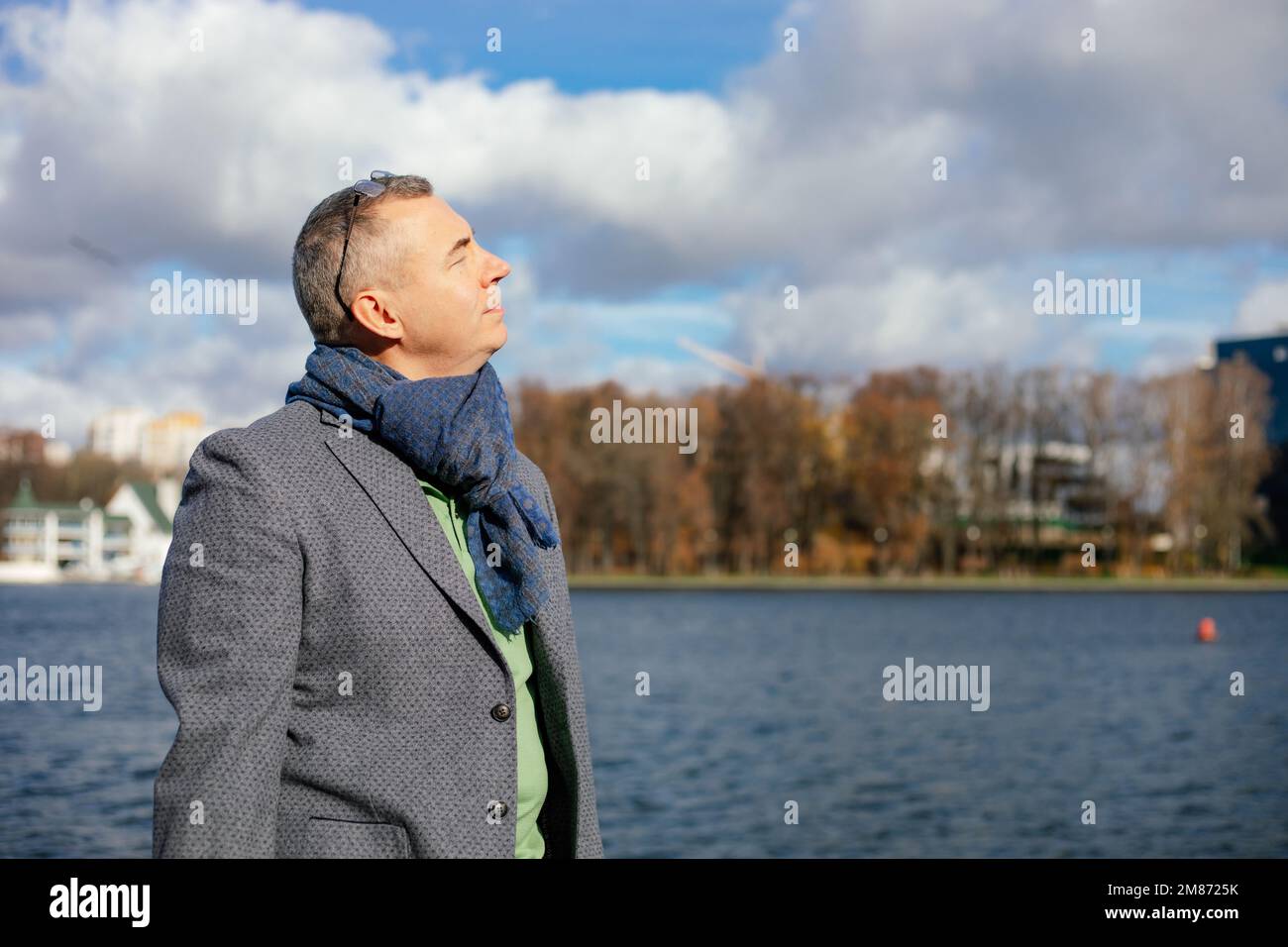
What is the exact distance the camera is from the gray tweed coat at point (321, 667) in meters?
2.05

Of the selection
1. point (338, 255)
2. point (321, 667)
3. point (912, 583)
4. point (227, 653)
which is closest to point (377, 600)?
point (321, 667)

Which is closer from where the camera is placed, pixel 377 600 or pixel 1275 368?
pixel 377 600

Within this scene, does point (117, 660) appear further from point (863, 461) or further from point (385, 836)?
point (863, 461)

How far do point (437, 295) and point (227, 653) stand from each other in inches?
30.1

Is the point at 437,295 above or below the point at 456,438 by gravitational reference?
above

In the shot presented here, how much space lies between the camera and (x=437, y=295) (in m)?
2.40

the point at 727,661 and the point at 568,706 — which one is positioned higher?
the point at 568,706

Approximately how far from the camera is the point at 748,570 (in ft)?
259

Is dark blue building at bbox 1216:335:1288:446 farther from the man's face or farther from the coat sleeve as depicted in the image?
the coat sleeve

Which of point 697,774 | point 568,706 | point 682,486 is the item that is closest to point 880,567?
point 682,486

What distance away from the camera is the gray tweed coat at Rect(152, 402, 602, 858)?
2051mm

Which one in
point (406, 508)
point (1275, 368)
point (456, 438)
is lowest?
point (406, 508)

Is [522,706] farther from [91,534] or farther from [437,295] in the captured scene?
[91,534]
